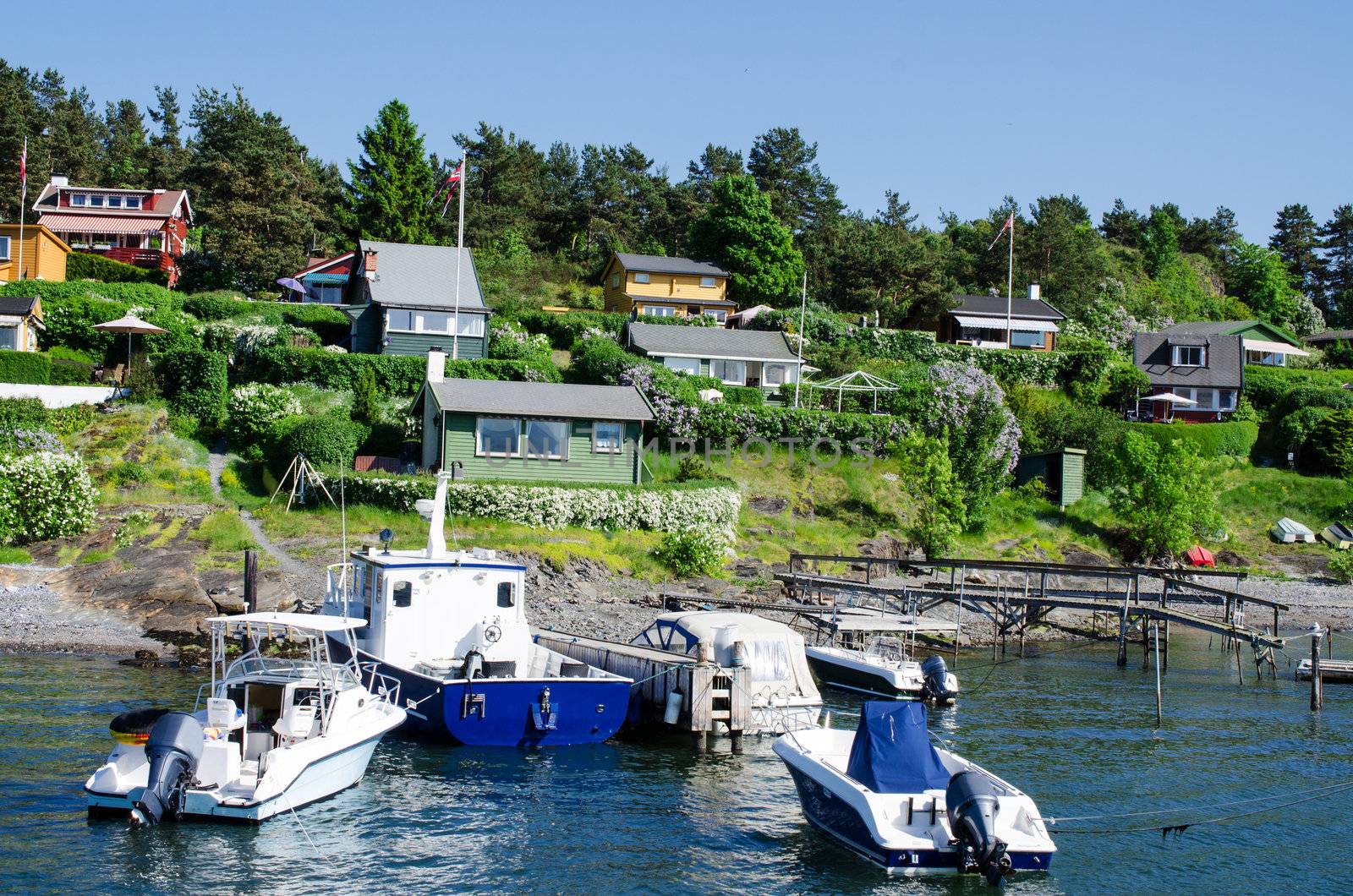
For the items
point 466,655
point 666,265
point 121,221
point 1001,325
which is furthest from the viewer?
point 1001,325

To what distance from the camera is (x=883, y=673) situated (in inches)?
1236

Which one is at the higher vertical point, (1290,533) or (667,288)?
(667,288)

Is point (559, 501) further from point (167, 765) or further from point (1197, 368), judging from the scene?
point (1197, 368)

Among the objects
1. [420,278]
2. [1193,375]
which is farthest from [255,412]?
A: [1193,375]

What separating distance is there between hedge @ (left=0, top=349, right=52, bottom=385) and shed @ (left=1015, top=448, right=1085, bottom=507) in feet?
149

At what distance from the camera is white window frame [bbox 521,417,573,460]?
4788 cm

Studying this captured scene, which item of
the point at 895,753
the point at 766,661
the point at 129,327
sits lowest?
the point at 895,753

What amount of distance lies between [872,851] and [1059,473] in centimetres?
4256

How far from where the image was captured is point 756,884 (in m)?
17.5

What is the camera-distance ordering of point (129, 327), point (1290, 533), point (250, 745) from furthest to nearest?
point (1290, 533), point (129, 327), point (250, 745)

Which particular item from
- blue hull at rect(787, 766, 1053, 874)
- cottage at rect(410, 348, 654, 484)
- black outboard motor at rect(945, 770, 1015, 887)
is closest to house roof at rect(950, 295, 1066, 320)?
cottage at rect(410, 348, 654, 484)

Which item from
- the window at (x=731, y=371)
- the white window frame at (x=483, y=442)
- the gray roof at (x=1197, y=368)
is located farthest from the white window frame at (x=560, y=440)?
the gray roof at (x=1197, y=368)

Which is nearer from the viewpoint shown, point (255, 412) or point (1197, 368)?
point (255, 412)

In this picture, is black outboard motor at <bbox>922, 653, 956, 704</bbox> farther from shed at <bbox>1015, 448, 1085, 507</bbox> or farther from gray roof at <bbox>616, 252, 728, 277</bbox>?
gray roof at <bbox>616, 252, 728, 277</bbox>
